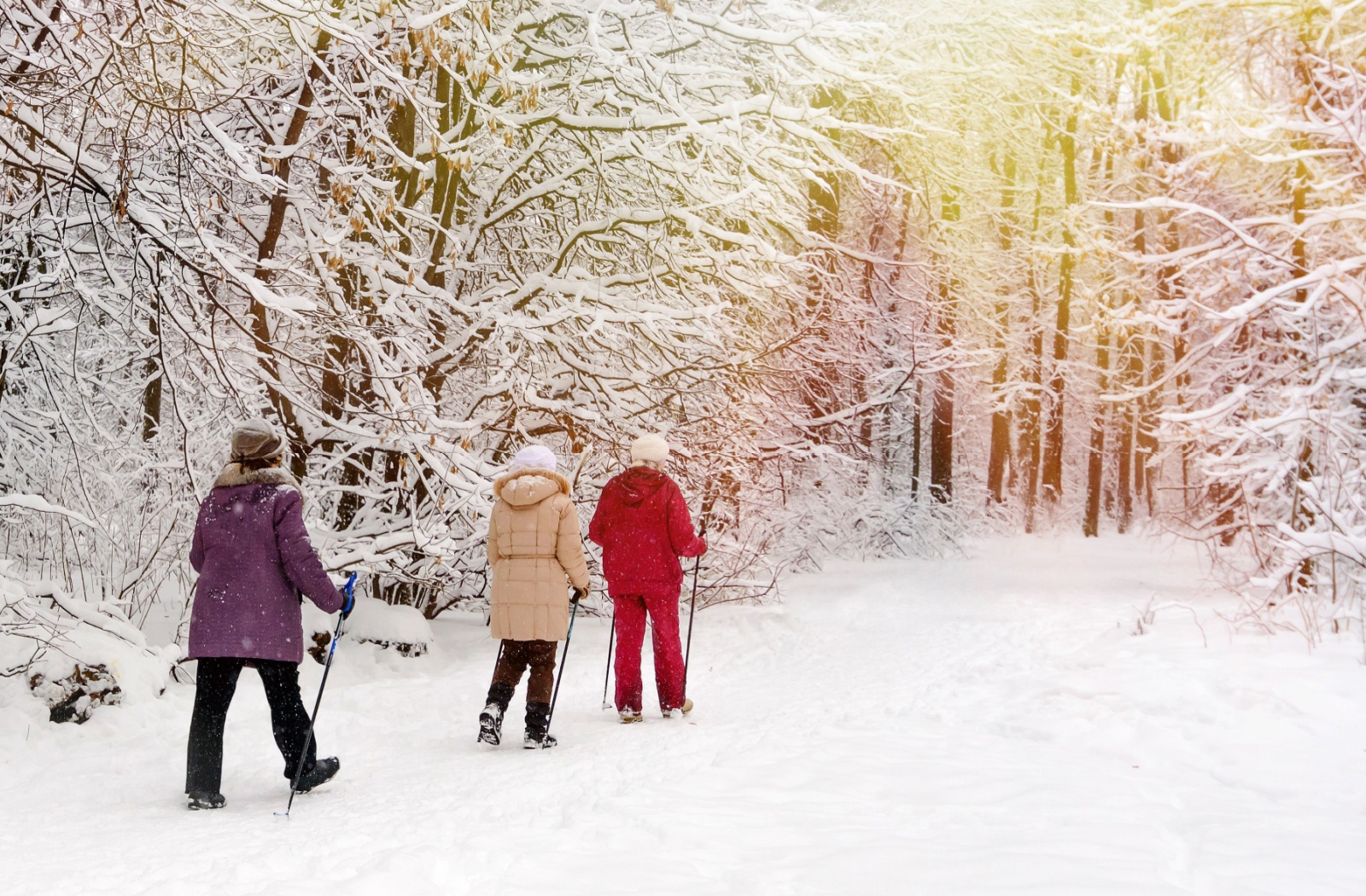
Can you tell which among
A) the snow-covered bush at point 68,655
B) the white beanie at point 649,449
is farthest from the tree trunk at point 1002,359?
the snow-covered bush at point 68,655

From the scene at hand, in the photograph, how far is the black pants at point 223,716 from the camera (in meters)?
4.82

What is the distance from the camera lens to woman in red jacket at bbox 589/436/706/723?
22.9 ft

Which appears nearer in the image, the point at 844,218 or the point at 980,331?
the point at 844,218

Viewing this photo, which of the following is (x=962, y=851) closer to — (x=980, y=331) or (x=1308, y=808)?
(x=1308, y=808)

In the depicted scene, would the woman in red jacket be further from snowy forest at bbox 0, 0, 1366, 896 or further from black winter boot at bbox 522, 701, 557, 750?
black winter boot at bbox 522, 701, 557, 750

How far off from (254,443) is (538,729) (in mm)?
2314

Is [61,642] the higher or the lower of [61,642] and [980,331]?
the lower

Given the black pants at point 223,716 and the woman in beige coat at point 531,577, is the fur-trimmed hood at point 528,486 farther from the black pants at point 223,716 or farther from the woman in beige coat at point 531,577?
the black pants at point 223,716

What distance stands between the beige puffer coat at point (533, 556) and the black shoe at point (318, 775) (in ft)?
4.45

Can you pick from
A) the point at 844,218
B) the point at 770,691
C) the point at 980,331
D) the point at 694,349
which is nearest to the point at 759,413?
the point at 694,349

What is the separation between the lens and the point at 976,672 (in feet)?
26.6

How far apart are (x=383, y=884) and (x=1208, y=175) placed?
29.2 ft

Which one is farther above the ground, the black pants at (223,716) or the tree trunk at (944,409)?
the tree trunk at (944,409)

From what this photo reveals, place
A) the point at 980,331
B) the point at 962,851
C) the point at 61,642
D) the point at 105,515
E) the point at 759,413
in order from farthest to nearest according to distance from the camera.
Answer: the point at 980,331 < the point at 759,413 < the point at 105,515 < the point at 61,642 < the point at 962,851
